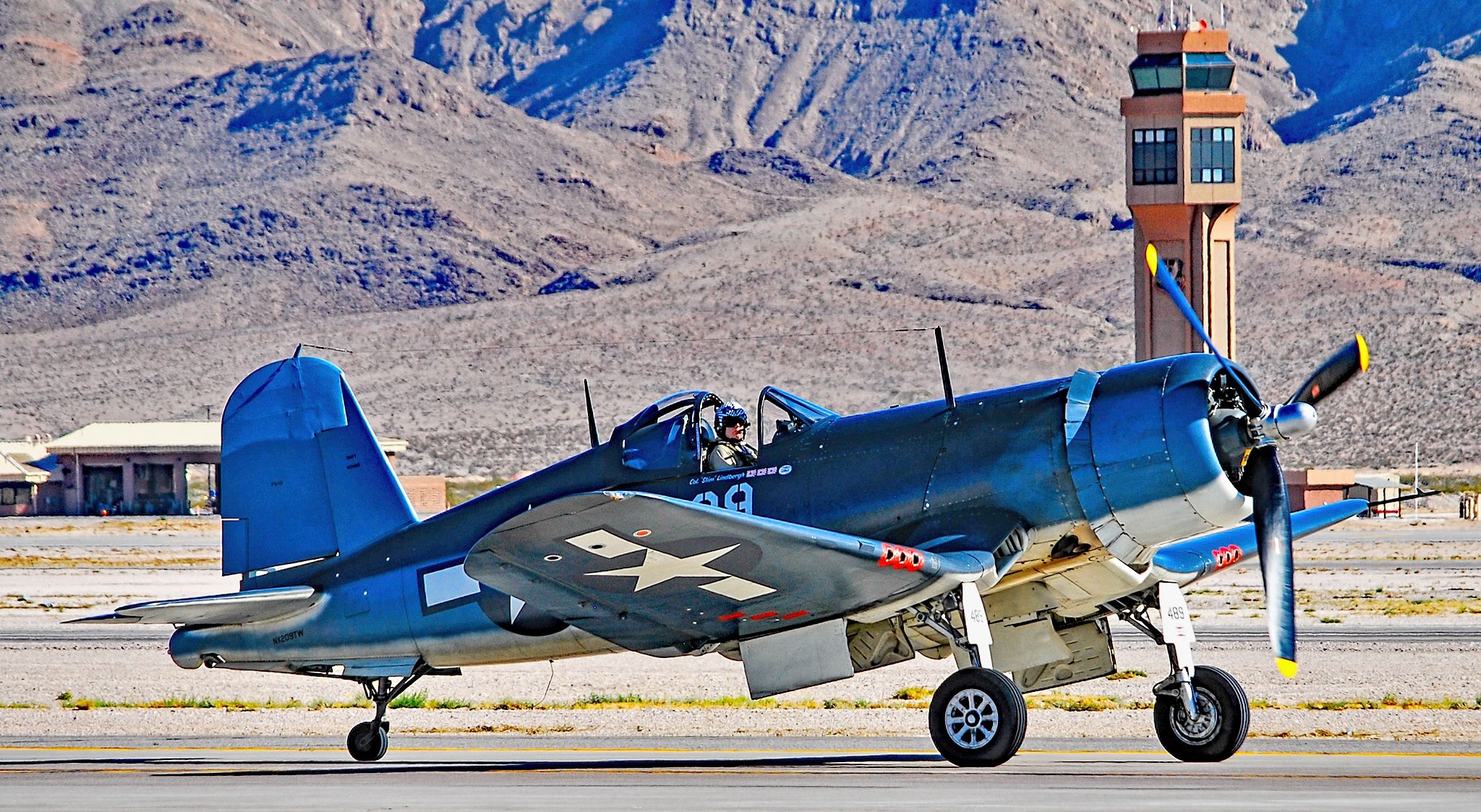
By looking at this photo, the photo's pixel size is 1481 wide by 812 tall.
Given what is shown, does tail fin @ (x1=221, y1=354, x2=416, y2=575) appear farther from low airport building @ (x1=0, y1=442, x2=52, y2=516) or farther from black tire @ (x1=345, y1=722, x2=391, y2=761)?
low airport building @ (x1=0, y1=442, x2=52, y2=516)

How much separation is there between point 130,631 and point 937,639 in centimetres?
1990

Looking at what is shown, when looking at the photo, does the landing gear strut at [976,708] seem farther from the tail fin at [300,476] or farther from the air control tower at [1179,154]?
the air control tower at [1179,154]

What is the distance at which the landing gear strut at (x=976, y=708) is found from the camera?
42.7 ft

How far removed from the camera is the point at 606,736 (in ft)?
55.8

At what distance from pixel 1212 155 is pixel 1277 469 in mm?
60029

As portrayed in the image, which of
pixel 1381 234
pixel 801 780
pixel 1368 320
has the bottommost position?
pixel 801 780

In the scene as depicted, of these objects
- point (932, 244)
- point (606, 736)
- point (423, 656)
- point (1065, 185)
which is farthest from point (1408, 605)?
point (1065, 185)

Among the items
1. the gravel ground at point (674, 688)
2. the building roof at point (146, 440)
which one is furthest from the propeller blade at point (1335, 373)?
the building roof at point (146, 440)

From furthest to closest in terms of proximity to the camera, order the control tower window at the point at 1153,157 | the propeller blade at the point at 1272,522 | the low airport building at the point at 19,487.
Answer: the low airport building at the point at 19,487 < the control tower window at the point at 1153,157 < the propeller blade at the point at 1272,522

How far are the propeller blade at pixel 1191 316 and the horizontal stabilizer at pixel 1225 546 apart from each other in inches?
53.8

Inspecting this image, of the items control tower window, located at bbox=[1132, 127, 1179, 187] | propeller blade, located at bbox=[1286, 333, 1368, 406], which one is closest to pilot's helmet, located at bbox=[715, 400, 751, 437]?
propeller blade, located at bbox=[1286, 333, 1368, 406]

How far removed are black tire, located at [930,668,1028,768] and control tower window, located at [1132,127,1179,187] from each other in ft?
199

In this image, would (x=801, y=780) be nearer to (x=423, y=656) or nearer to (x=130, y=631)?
(x=423, y=656)

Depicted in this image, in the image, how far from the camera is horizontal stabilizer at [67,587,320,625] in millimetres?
13906
